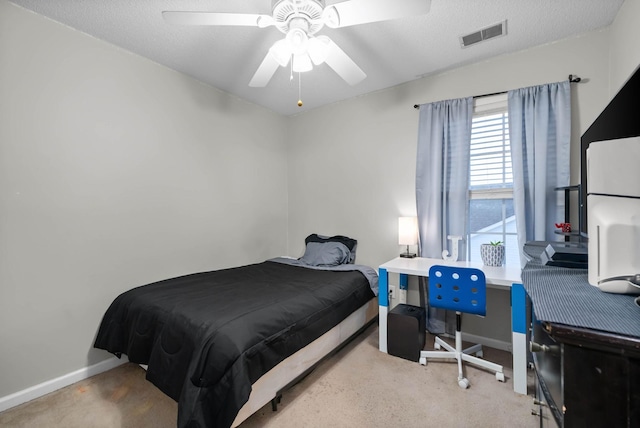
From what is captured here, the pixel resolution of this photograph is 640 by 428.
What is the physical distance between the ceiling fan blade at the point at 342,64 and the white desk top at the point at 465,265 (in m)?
1.61

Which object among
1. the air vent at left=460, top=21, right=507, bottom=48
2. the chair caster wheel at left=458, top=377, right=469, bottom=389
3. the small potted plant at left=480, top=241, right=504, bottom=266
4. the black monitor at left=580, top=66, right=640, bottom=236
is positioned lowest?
the chair caster wheel at left=458, top=377, right=469, bottom=389

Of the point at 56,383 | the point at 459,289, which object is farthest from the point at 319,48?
the point at 56,383

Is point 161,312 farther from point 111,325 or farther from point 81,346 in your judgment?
point 81,346

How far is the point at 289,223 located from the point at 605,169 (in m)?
3.47

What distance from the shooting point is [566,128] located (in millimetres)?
2193

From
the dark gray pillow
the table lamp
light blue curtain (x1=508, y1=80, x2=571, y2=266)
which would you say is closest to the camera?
light blue curtain (x1=508, y1=80, x2=571, y2=266)

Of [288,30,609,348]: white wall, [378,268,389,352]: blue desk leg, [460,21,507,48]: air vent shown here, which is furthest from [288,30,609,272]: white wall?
[378,268,389,352]: blue desk leg

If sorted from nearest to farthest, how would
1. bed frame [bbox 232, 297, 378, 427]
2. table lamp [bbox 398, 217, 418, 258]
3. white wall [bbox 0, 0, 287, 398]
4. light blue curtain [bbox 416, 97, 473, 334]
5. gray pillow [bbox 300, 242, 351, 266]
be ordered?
bed frame [bbox 232, 297, 378, 427] < white wall [bbox 0, 0, 287, 398] < light blue curtain [bbox 416, 97, 473, 334] < table lamp [bbox 398, 217, 418, 258] < gray pillow [bbox 300, 242, 351, 266]

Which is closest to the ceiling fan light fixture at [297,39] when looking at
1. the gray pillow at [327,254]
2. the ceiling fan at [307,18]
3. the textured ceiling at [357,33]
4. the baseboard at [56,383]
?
the ceiling fan at [307,18]

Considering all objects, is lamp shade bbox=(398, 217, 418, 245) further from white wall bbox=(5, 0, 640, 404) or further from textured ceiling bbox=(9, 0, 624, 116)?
textured ceiling bbox=(9, 0, 624, 116)

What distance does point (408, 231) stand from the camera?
9.21ft

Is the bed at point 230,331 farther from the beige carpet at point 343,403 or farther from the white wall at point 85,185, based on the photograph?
the white wall at point 85,185

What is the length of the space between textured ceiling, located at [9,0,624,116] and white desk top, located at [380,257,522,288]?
190cm

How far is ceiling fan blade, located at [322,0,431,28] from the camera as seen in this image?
4.44ft
